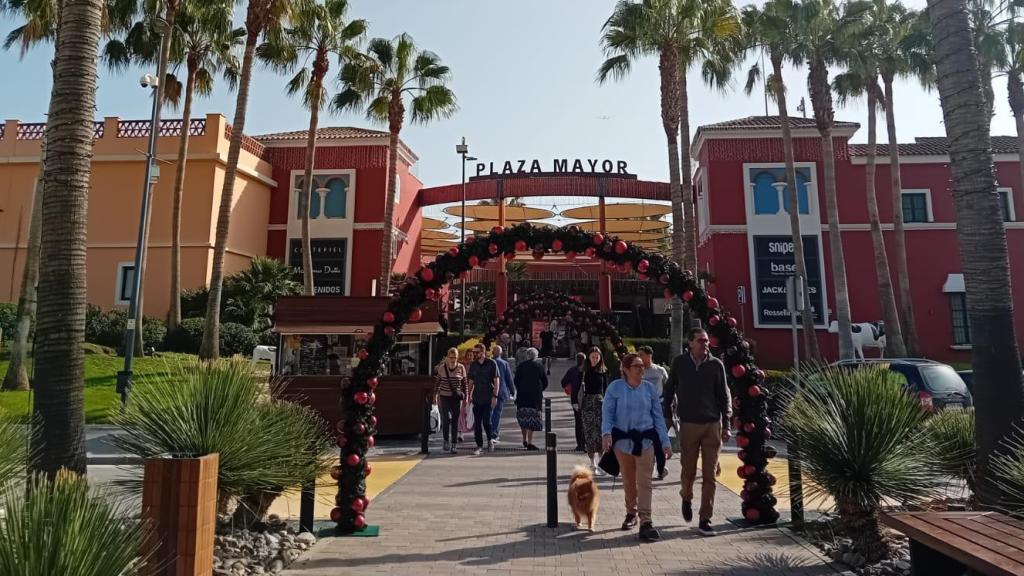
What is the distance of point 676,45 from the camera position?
17344 millimetres

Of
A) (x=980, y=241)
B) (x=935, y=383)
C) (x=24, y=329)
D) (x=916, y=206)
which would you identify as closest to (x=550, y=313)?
(x=935, y=383)

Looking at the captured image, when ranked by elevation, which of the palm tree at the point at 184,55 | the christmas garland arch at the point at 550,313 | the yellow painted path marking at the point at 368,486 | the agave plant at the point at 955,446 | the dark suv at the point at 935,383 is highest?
the palm tree at the point at 184,55

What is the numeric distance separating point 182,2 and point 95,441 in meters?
14.8

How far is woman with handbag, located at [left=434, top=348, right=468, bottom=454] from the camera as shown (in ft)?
34.8

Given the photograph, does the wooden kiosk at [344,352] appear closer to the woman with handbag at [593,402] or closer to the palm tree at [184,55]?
the woman with handbag at [593,402]

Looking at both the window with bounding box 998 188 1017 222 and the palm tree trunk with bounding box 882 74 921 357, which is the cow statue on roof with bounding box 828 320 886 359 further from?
the window with bounding box 998 188 1017 222

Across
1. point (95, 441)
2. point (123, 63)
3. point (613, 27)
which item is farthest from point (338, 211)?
point (95, 441)

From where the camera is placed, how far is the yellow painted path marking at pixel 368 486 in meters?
6.49

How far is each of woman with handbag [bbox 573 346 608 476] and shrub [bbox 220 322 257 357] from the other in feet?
52.7

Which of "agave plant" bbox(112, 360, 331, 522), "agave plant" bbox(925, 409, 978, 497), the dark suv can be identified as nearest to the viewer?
"agave plant" bbox(112, 360, 331, 522)

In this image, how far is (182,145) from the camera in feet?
72.1

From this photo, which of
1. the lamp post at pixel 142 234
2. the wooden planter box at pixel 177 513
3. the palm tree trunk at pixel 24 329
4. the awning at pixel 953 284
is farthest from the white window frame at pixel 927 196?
the palm tree trunk at pixel 24 329

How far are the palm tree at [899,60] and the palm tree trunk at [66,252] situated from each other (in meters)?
23.8

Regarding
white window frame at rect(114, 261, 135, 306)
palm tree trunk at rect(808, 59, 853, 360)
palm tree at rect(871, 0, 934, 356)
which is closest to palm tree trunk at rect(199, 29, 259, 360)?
white window frame at rect(114, 261, 135, 306)
